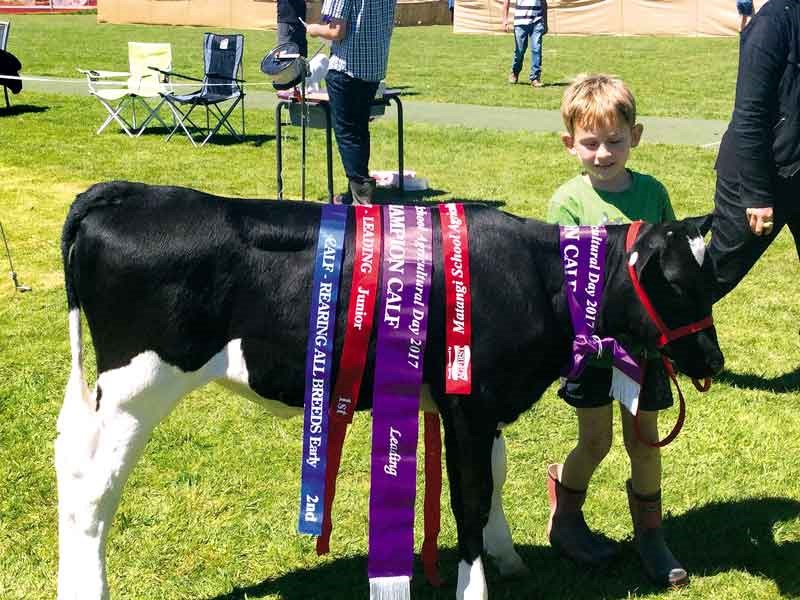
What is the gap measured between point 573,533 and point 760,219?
1.85m

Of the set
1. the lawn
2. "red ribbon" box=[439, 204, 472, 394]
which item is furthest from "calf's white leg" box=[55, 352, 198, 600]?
"red ribbon" box=[439, 204, 472, 394]

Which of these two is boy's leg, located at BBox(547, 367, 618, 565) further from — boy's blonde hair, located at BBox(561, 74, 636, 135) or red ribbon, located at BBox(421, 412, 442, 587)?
boy's blonde hair, located at BBox(561, 74, 636, 135)

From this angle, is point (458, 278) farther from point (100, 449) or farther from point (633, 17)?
point (633, 17)

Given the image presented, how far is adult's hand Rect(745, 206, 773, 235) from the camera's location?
15.3 ft

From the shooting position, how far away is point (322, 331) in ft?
9.98

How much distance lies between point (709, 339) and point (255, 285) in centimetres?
143

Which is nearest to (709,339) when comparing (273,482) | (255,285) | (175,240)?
(255,285)

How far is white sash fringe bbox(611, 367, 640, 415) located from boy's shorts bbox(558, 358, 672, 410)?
0.69 ft

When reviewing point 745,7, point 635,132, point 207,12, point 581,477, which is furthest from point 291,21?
point 207,12

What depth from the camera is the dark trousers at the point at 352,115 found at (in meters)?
8.29

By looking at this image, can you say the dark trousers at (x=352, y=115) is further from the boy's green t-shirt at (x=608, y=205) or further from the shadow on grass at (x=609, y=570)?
the shadow on grass at (x=609, y=570)

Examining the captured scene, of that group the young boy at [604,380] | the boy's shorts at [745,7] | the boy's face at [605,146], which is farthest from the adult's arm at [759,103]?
the boy's shorts at [745,7]

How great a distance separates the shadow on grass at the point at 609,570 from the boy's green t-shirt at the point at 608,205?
1341 mm

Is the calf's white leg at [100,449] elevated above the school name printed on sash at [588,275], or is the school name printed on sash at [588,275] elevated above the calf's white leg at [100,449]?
the school name printed on sash at [588,275]
